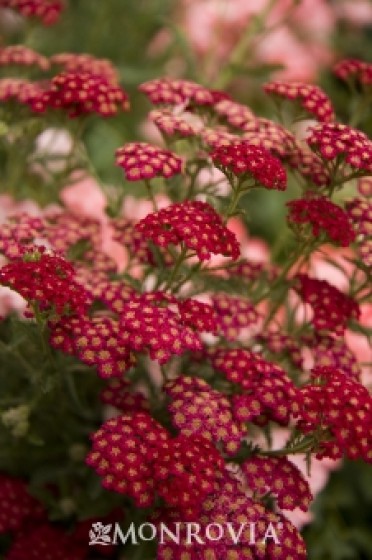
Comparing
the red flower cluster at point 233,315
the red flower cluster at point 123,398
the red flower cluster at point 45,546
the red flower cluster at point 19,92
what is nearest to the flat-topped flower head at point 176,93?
the red flower cluster at point 19,92

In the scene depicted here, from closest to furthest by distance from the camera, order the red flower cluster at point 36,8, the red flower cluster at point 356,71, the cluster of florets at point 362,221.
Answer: the cluster of florets at point 362,221, the red flower cluster at point 356,71, the red flower cluster at point 36,8

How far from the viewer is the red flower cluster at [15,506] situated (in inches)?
48.8

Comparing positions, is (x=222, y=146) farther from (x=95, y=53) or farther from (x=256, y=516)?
(x=95, y=53)

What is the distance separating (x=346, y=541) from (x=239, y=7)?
1.69 meters

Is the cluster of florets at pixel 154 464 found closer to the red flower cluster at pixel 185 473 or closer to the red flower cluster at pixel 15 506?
the red flower cluster at pixel 185 473

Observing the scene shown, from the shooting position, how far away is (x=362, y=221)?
1.23 m

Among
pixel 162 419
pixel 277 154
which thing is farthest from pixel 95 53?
pixel 162 419

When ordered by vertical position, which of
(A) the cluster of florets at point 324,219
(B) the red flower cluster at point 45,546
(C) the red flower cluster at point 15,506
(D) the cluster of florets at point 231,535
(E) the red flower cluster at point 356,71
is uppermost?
(E) the red flower cluster at point 356,71

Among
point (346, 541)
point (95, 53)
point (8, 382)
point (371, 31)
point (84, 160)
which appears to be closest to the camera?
point (8, 382)

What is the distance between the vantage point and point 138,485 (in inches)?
38.1

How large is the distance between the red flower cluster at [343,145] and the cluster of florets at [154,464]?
1.34 feet

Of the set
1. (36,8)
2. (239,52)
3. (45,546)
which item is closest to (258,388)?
(45,546)

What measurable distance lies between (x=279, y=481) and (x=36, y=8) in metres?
0.97

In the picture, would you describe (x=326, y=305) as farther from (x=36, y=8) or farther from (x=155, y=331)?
(x=36, y=8)
